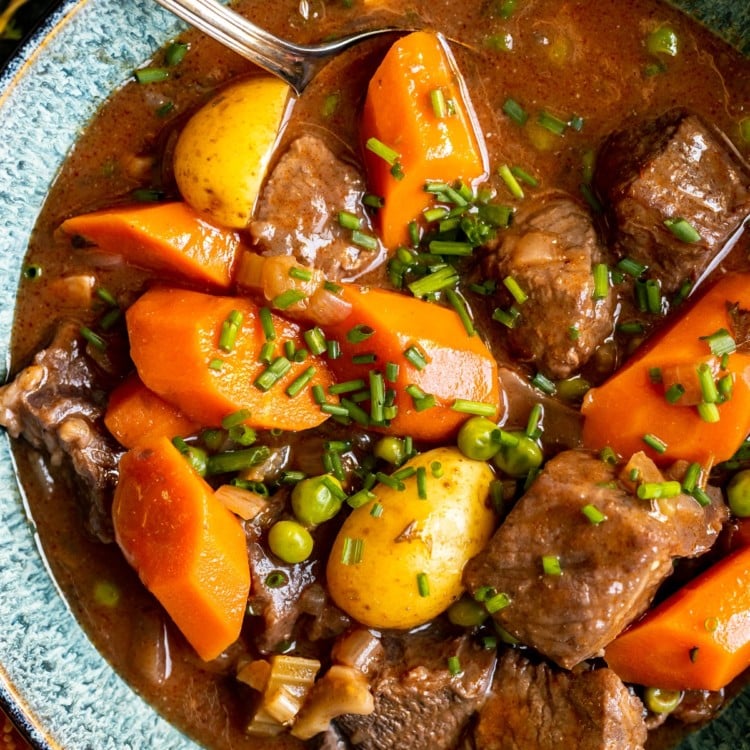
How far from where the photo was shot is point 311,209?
3.55 meters

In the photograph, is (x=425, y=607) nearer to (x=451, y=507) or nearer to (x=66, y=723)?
(x=451, y=507)

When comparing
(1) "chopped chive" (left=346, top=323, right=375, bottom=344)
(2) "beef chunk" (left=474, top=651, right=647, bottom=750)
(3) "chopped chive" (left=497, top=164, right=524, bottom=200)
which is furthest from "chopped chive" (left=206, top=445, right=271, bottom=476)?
(3) "chopped chive" (left=497, top=164, right=524, bottom=200)

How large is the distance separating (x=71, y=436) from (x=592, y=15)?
7.87 feet

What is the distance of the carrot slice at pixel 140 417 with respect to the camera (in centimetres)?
360

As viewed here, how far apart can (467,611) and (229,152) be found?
5.95 ft

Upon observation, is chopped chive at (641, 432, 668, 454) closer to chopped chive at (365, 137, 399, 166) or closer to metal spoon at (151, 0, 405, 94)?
chopped chive at (365, 137, 399, 166)

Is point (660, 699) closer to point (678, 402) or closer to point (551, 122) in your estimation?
point (678, 402)

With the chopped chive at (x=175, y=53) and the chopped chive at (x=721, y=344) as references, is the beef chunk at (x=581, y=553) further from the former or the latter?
the chopped chive at (x=175, y=53)

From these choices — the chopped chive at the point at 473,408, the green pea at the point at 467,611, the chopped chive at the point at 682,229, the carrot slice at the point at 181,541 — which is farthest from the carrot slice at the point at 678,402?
the carrot slice at the point at 181,541

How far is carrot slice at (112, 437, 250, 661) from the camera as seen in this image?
3398mm

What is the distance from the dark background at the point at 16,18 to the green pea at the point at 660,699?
3346 mm

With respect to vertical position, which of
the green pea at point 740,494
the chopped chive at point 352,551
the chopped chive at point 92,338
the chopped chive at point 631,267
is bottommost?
the chopped chive at point 352,551

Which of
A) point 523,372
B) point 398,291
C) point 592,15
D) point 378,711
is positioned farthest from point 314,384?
point 592,15

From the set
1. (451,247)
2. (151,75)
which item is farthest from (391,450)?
(151,75)
